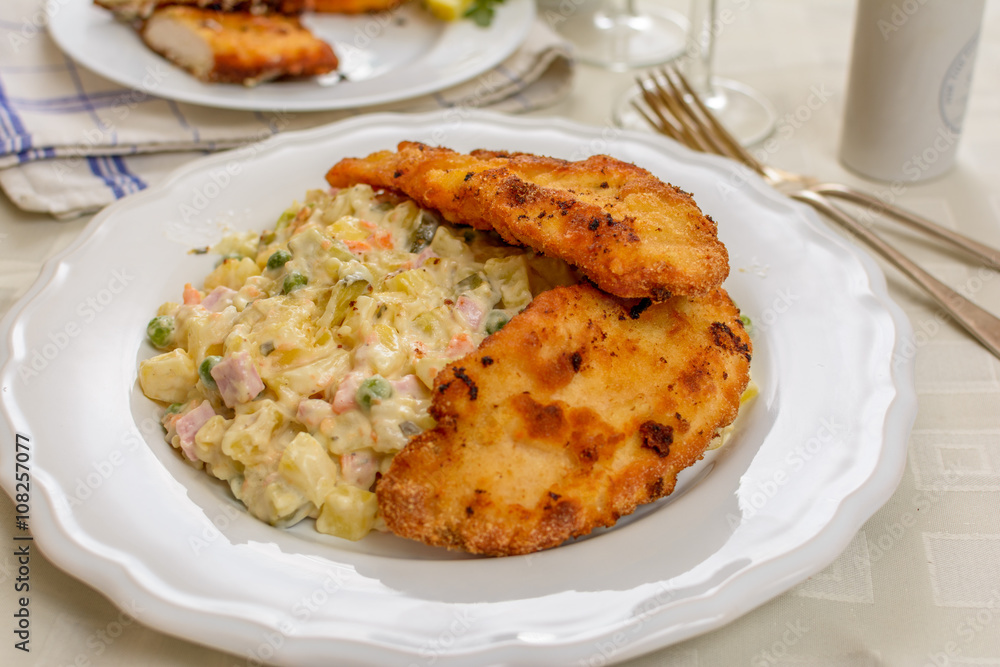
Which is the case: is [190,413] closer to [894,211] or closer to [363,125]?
[363,125]

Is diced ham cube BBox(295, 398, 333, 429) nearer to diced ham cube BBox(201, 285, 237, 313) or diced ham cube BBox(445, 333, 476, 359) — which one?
diced ham cube BBox(445, 333, 476, 359)

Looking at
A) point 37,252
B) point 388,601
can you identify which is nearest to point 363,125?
point 37,252

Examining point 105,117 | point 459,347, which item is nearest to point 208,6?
point 105,117

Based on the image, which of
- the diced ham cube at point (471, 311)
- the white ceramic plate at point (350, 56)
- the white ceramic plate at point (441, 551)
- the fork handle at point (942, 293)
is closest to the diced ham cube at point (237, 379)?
the white ceramic plate at point (441, 551)

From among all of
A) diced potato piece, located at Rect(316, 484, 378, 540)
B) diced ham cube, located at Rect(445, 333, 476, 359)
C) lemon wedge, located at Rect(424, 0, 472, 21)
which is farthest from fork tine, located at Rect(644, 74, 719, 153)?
diced potato piece, located at Rect(316, 484, 378, 540)

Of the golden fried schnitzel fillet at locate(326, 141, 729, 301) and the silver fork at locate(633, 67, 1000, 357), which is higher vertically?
the golden fried schnitzel fillet at locate(326, 141, 729, 301)

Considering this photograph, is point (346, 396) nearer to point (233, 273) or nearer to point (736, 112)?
point (233, 273)
